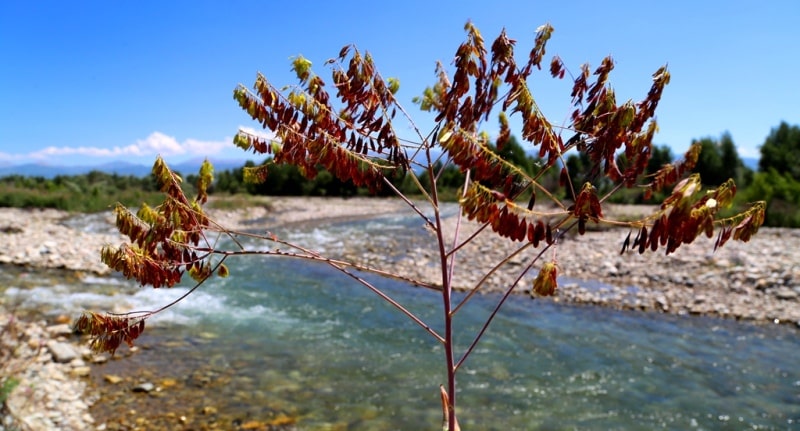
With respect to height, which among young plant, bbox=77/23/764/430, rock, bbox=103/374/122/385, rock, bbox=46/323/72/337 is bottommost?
rock, bbox=103/374/122/385

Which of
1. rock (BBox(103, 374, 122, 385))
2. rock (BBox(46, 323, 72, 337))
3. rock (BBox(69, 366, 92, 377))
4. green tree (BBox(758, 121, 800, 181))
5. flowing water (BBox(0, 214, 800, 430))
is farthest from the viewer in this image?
green tree (BBox(758, 121, 800, 181))

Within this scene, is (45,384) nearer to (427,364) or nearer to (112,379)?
(112,379)

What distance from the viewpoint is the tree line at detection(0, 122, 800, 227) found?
26.7 metres

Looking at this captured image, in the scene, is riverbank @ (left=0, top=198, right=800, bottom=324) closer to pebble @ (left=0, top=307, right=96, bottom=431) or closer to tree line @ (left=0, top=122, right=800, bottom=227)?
tree line @ (left=0, top=122, right=800, bottom=227)

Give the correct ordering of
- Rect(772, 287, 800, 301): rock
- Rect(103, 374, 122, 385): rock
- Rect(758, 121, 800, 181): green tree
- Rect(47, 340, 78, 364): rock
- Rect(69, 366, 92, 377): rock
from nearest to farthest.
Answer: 1. Rect(103, 374, 122, 385): rock
2. Rect(69, 366, 92, 377): rock
3. Rect(47, 340, 78, 364): rock
4. Rect(772, 287, 800, 301): rock
5. Rect(758, 121, 800, 181): green tree

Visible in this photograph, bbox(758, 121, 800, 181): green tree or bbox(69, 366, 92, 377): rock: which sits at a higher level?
bbox(758, 121, 800, 181): green tree

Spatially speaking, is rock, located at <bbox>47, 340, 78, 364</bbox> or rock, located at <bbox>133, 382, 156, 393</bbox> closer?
rock, located at <bbox>133, 382, 156, 393</bbox>

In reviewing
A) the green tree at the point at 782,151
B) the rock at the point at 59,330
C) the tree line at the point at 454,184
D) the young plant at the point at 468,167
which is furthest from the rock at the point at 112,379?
the green tree at the point at 782,151

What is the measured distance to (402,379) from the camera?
870cm

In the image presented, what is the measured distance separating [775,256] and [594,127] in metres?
17.0

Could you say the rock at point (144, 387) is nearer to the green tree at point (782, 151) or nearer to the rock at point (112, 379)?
the rock at point (112, 379)

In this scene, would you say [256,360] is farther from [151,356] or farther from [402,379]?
[402,379]

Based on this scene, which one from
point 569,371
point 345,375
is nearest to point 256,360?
point 345,375

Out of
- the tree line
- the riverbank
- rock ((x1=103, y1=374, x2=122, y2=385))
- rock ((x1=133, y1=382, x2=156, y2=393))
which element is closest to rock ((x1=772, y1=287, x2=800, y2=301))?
the riverbank
